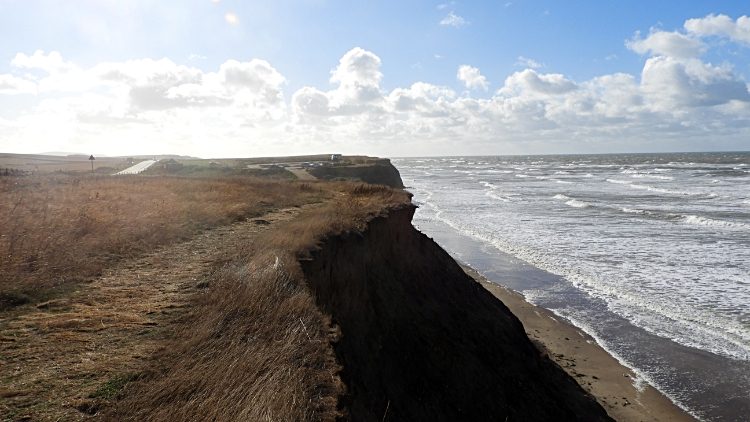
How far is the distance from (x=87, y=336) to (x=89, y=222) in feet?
24.0

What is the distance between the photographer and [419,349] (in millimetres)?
9914

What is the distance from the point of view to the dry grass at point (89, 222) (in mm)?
7828

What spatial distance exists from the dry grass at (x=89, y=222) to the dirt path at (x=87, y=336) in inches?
28.8

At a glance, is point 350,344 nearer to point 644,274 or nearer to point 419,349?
point 419,349

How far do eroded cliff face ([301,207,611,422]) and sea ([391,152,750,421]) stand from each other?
12.1ft

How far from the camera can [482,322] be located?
44.0ft

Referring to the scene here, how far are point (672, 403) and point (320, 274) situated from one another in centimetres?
940

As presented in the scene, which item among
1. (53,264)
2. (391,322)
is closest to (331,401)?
(391,322)

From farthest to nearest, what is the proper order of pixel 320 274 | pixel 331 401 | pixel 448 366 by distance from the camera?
pixel 448 366
pixel 320 274
pixel 331 401

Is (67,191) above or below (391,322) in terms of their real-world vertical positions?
above

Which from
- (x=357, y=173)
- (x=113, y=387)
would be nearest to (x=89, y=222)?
(x=113, y=387)

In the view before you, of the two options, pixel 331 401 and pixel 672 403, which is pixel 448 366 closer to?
pixel 331 401

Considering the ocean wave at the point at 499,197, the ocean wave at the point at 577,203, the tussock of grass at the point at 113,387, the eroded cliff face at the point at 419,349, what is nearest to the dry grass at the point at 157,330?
the tussock of grass at the point at 113,387

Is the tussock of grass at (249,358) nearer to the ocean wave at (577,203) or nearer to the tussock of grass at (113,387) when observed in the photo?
the tussock of grass at (113,387)
